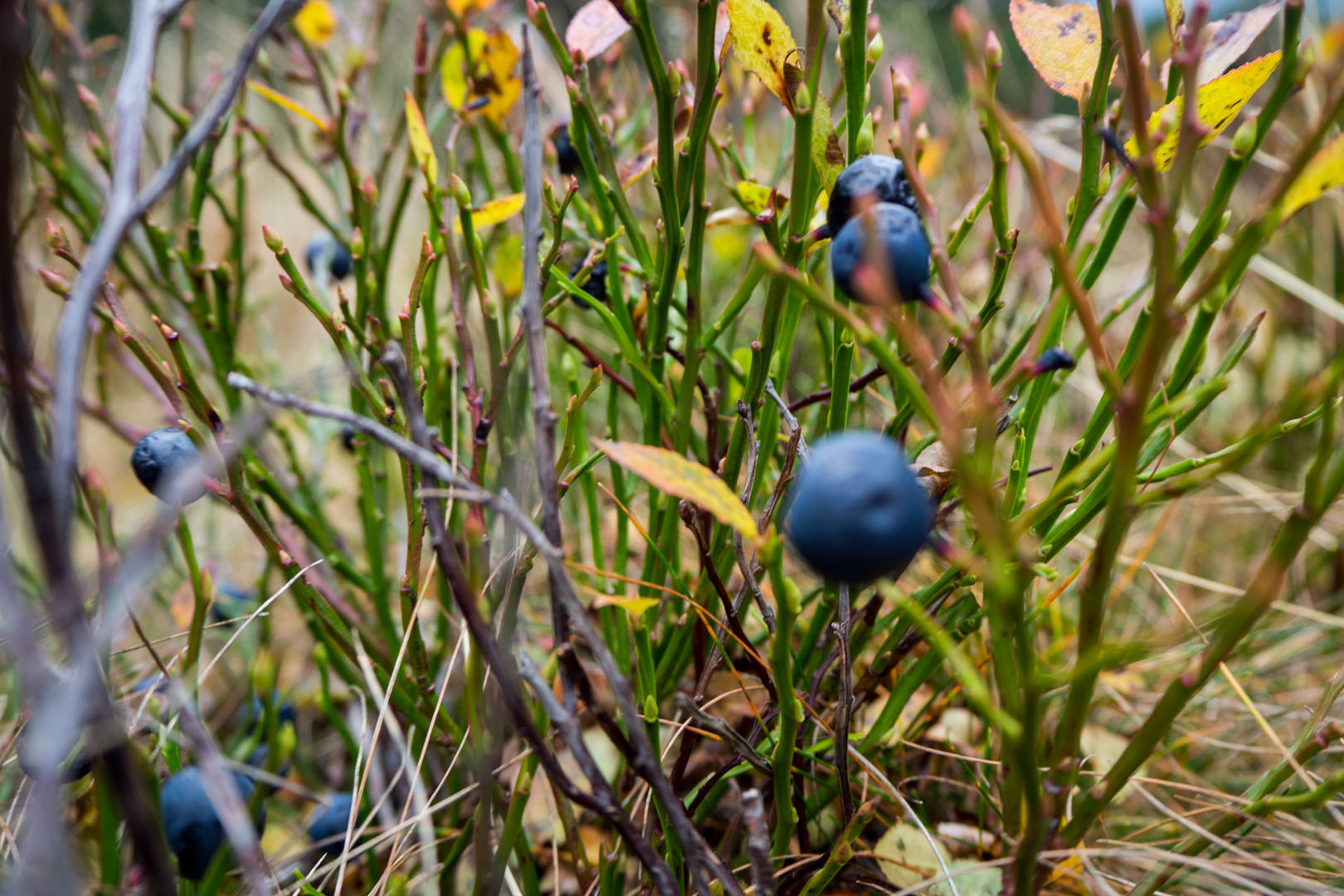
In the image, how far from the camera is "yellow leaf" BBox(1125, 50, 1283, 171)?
54 cm

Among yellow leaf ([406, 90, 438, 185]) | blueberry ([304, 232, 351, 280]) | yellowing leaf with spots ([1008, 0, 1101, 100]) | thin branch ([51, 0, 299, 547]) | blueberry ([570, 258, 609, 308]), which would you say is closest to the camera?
thin branch ([51, 0, 299, 547])

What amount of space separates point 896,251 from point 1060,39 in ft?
0.95

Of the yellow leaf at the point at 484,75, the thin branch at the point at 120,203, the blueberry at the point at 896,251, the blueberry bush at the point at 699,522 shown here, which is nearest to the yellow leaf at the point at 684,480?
the blueberry bush at the point at 699,522

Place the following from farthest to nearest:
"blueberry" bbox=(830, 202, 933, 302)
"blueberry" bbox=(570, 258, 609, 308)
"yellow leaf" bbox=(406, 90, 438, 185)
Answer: "blueberry" bbox=(570, 258, 609, 308), "yellow leaf" bbox=(406, 90, 438, 185), "blueberry" bbox=(830, 202, 933, 302)

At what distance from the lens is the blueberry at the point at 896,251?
45 cm

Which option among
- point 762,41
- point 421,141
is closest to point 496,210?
point 421,141

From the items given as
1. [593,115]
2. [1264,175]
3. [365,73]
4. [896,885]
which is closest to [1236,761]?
[896,885]

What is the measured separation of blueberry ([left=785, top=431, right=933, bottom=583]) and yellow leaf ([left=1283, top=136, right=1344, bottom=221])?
221 millimetres

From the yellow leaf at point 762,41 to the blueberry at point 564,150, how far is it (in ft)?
1.32

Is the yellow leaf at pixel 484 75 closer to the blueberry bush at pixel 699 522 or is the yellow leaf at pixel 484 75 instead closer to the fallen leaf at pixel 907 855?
the blueberry bush at pixel 699 522

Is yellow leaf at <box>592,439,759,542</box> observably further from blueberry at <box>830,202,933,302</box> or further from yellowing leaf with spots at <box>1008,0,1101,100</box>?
yellowing leaf with spots at <box>1008,0,1101,100</box>

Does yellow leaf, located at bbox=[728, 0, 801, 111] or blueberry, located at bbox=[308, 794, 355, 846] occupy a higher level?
yellow leaf, located at bbox=[728, 0, 801, 111]

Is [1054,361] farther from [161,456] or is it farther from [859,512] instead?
[161,456]

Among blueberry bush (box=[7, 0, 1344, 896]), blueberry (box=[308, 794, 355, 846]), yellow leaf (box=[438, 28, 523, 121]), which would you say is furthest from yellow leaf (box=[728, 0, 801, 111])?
blueberry (box=[308, 794, 355, 846])
